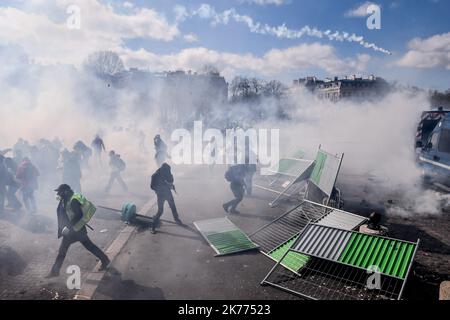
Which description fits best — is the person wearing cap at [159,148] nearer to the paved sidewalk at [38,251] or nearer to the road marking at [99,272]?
the paved sidewalk at [38,251]

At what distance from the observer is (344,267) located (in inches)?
205

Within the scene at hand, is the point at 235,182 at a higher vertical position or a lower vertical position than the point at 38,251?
higher

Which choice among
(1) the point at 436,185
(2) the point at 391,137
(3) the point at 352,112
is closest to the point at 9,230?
(1) the point at 436,185

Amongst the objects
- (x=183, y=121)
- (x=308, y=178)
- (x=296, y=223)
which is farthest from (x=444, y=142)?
(x=183, y=121)

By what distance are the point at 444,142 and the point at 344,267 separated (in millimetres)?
7664

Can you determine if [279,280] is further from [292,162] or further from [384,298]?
[292,162]

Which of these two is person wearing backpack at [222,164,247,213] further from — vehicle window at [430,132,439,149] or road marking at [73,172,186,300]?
vehicle window at [430,132,439,149]

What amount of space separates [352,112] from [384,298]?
86.3 ft

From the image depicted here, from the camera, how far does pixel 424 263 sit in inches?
217

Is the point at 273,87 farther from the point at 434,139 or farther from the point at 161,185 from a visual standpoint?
the point at 161,185

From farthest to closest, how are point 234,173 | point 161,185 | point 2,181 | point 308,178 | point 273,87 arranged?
point 273,87 < point 308,178 < point 234,173 < point 2,181 < point 161,185

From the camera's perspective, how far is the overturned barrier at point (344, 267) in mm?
4508

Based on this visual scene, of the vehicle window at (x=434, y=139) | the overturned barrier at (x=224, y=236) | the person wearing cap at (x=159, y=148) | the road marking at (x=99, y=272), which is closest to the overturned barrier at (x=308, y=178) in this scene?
the overturned barrier at (x=224, y=236)

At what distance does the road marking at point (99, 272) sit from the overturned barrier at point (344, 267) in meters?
2.68
